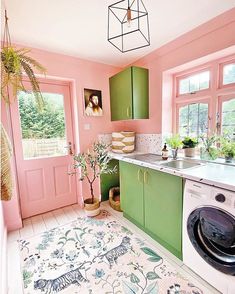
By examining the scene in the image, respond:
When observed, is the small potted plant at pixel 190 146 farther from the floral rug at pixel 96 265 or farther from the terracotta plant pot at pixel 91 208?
the terracotta plant pot at pixel 91 208

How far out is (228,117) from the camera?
1869mm

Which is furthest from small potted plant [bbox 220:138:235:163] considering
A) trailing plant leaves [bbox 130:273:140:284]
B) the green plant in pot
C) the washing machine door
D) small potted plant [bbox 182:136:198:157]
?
trailing plant leaves [bbox 130:273:140:284]

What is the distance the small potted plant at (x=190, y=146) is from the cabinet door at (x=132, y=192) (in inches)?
26.1

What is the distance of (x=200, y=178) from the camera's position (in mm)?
1290

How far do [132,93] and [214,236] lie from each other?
73.8 inches

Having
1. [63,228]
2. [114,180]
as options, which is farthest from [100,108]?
[63,228]

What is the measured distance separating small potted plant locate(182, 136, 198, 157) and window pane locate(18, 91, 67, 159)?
181 cm

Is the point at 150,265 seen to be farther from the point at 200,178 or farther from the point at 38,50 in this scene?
the point at 38,50

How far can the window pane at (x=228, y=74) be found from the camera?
70.1 inches

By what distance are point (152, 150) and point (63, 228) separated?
1661 mm

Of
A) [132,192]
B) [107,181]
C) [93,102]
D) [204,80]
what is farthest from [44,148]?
[204,80]

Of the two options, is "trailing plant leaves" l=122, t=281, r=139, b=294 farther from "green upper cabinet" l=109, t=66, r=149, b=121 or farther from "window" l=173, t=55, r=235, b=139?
"green upper cabinet" l=109, t=66, r=149, b=121

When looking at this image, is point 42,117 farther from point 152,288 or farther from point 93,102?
point 152,288

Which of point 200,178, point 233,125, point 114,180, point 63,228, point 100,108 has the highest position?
point 100,108
